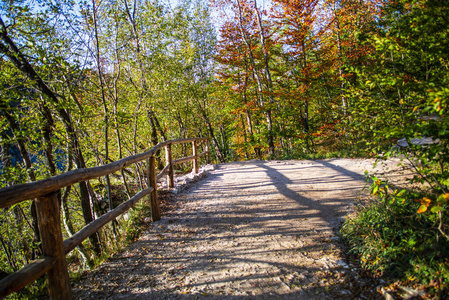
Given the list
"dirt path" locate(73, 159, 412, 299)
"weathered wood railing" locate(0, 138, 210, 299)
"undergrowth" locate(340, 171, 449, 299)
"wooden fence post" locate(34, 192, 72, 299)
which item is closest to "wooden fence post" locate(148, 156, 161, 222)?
"dirt path" locate(73, 159, 412, 299)

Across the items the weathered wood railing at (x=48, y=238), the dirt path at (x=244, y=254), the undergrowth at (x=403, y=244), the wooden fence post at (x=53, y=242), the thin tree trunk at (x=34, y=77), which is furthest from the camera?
the thin tree trunk at (x=34, y=77)

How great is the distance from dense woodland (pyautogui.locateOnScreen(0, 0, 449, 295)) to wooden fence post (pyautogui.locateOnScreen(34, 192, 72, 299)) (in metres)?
2.18

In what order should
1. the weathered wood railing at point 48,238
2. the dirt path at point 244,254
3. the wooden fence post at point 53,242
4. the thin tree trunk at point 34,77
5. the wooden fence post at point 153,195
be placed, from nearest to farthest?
the weathered wood railing at point 48,238
the wooden fence post at point 53,242
the dirt path at point 244,254
the thin tree trunk at point 34,77
the wooden fence post at point 153,195

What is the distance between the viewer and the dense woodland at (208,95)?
2.35m

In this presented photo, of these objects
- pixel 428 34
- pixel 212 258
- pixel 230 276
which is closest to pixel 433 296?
pixel 230 276

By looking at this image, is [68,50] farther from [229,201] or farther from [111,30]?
[229,201]

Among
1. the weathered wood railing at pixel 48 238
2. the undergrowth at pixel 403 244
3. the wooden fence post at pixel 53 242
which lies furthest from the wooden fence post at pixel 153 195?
the undergrowth at pixel 403 244

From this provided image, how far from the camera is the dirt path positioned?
8.14ft

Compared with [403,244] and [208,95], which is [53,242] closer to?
[403,244]

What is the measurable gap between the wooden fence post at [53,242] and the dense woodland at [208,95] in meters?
2.18

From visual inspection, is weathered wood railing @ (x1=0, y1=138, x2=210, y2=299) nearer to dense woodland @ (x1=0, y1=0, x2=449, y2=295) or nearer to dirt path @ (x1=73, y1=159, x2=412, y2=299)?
dirt path @ (x1=73, y1=159, x2=412, y2=299)

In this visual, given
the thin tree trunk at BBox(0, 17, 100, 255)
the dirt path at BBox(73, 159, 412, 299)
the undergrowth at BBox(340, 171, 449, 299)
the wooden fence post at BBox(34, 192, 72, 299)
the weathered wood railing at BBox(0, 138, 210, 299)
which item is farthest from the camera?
the thin tree trunk at BBox(0, 17, 100, 255)

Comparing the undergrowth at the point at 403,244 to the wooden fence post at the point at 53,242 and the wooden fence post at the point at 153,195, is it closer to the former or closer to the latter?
the wooden fence post at the point at 53,242

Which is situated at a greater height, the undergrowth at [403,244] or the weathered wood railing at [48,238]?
the weathered wood railing at [48,238]
